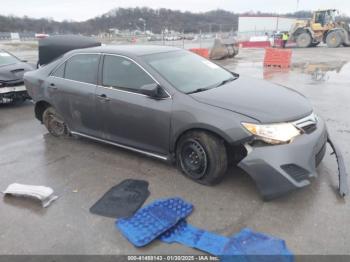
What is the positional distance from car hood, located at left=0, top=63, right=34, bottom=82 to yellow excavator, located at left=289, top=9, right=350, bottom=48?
24.0 m

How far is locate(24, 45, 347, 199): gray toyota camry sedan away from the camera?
3145 millimetres

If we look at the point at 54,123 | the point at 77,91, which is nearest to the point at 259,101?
the point at 77,91

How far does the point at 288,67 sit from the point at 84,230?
13.4 meters

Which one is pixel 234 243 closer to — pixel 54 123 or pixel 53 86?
pixel 53 86

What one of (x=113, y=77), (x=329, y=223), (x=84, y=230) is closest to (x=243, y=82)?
(x=113, y=77)

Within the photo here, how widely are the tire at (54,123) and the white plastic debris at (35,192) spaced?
1708 millimetres

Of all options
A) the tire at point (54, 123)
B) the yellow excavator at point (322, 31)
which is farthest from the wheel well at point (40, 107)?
the yellow excavator at point (322, 31)

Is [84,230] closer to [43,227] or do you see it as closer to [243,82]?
[43,227]

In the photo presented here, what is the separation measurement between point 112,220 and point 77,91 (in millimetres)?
2247

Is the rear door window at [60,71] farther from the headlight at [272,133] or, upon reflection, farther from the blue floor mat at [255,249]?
the blue floor mat at [255,249]

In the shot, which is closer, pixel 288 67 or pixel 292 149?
pixel 292 149

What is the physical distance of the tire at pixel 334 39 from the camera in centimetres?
2473

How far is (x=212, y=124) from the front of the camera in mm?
3338

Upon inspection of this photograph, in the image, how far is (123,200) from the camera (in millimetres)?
3449
